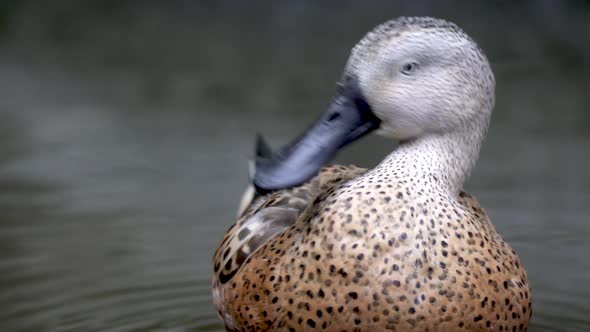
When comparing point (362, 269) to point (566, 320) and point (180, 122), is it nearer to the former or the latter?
point (566, 320)

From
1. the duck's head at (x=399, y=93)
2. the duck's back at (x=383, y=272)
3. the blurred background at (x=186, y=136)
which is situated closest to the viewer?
the duck's back at (x=383, y=272)

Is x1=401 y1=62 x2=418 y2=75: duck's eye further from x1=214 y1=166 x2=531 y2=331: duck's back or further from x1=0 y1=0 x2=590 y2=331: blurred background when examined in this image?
x1=0 y1=0 x2=590 y2=331: blurred background

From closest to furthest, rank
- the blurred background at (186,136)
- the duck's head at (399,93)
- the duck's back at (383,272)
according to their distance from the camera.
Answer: the duck's back at (383,272) < the duck's head at (399,93) < the blurred background at (186,136)

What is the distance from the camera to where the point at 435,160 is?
114 inches

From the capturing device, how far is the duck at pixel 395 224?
2.68 m

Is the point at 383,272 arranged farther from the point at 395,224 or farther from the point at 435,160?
the point at 435,160

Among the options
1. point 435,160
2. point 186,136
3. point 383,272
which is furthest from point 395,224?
point 186,136

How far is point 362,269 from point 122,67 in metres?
5.02

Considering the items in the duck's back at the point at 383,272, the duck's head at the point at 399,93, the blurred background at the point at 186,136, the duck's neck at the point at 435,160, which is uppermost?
the duck's head at the point at 399,93

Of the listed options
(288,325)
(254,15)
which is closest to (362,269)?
(288,325)

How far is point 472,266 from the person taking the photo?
2.73 m

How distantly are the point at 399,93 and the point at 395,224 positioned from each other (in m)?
0.38

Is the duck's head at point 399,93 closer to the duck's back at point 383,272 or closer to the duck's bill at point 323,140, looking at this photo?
the duck's bill at point 323,140

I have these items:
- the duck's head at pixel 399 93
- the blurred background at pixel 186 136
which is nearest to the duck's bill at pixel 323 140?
the duck's head at pixel 399 93
